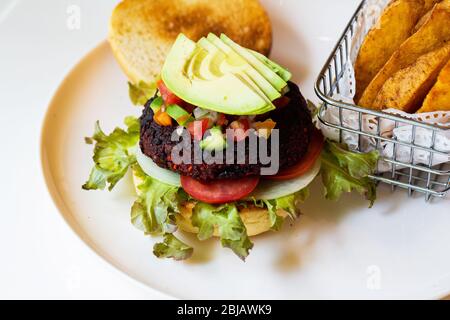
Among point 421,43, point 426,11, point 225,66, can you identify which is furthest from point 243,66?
point 426,11

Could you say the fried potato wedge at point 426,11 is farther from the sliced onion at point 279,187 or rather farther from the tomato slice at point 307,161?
the sliced onion at point 279,187

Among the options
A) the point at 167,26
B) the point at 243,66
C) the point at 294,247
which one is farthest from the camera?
the point at 167,26

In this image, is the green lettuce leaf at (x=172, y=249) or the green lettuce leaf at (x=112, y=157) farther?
the green lettuce leaf at (x=112, y=157)

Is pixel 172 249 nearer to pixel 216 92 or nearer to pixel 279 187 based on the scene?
pixel 279 187

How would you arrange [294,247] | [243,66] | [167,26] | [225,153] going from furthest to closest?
1. [167,26]
2. [294,247]
3. [243,66]
4. [225,153]

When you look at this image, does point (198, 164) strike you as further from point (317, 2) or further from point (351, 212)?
point (317, 2)

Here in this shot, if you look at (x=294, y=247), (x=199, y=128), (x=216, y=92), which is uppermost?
(x=216, y=92)

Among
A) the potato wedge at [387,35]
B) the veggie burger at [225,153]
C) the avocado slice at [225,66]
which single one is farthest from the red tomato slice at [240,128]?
the potato wedge at [387,35]
